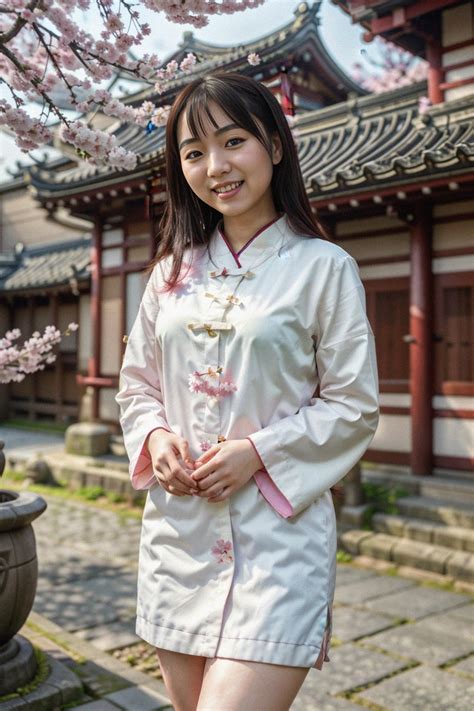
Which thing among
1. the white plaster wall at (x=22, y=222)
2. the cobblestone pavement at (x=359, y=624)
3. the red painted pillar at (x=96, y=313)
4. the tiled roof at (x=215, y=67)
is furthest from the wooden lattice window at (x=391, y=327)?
the white plaster wall at (x=22, y=222)

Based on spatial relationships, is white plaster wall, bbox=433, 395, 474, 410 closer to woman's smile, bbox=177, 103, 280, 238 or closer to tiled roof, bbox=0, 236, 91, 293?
woman's smile, bbox=177, 103, 280, 238

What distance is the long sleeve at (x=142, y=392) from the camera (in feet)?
6.31

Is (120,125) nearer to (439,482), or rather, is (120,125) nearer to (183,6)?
(439,482)

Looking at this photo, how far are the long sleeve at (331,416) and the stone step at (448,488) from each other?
578cm

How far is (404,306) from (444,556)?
10.1ft

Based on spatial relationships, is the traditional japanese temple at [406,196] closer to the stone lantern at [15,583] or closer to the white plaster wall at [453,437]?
the white plaster wall at [453,437]

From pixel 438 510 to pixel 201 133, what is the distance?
5749 millimetres

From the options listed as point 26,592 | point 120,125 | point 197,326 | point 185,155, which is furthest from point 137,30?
point 120,125

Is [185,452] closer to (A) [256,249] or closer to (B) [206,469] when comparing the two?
(B) [206,469]

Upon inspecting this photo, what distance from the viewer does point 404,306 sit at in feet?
27.0

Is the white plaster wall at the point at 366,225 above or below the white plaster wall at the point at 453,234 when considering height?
above

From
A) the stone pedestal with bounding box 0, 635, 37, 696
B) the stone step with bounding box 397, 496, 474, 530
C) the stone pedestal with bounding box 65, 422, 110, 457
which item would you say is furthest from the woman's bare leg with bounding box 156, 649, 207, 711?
the stone pedestal with bounding box 65, 422, 110, 457

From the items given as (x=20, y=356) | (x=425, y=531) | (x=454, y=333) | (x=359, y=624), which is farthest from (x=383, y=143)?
(x=20, y=356)

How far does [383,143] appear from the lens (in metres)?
8.75
